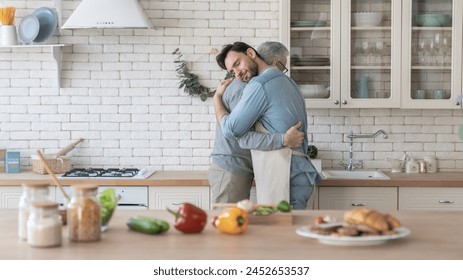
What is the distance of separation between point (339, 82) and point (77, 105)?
6.82 ft

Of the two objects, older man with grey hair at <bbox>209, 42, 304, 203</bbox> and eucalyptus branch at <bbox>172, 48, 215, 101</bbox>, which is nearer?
older man with grey hair at <bbox>209, 42, 304, 203</bbox>

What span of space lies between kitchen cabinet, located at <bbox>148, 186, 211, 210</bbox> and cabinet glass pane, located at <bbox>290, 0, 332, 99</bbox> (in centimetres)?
107

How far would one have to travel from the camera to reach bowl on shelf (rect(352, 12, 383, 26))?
5.80m

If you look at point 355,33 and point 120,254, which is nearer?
point 120,254

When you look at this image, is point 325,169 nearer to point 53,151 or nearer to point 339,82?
point 339,82

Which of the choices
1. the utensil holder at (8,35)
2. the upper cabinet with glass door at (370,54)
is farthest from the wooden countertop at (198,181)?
the utensil holder at (8,35)

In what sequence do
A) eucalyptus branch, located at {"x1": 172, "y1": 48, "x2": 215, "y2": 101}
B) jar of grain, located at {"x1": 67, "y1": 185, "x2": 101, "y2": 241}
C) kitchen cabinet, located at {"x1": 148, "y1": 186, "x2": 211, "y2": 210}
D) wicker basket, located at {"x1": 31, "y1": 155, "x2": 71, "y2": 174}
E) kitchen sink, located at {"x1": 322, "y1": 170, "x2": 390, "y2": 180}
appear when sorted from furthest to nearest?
eucalyptus branch, located at {"x1": 172, "y1": 48, "x2": 215, "y2": 101} → kitchen sink, located at {"x1": 322, "y1": 170, "x2": 390, "y2": 180} → wicker basket, located at {"x1": 31, "y1": 155, "x2": 71, "y2": 174} → kitchen cabinet, located at {"x1": 148, "y1": 186, "x2": 211, "y2": 210} → jar of grain, located at {"x1": 67, "y1": 185, "x2": 101, "y2": 241}

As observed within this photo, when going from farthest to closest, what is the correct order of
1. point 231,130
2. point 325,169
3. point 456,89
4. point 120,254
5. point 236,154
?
point 325,169
point 456,89
point 236,154
point 231,130
point 120,254

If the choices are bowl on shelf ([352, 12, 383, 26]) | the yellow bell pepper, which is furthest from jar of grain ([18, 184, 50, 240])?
bowl on shelf ([352, 12, 383, 26])

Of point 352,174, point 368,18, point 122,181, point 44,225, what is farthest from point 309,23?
point 44,225

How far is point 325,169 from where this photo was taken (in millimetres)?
6191

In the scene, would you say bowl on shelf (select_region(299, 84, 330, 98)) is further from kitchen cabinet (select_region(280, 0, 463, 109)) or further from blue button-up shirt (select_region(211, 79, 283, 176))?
blue button-up shirt (select_region(211, 79, 283, 176))

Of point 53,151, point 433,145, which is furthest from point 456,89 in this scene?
point 53,151

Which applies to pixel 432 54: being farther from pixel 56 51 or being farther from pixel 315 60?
pixel 56 51
